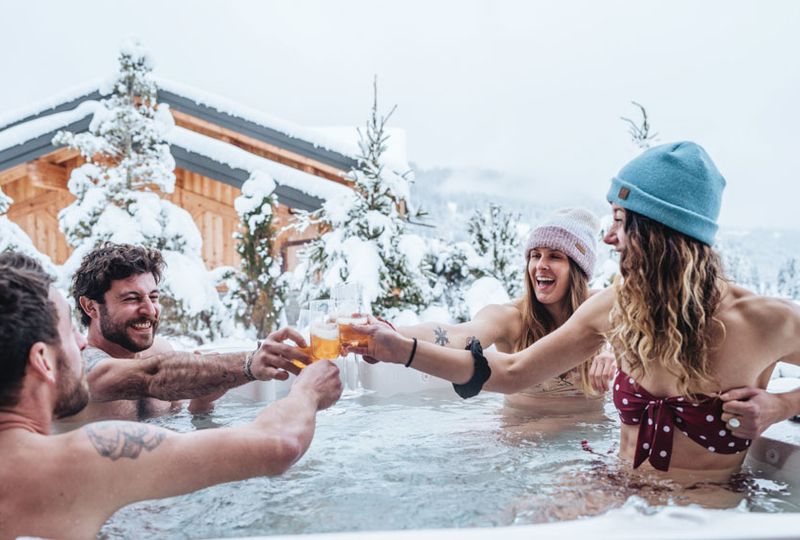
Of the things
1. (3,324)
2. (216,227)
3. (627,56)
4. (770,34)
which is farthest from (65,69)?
(3,324)

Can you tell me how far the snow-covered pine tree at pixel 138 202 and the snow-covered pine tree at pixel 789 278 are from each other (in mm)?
6134

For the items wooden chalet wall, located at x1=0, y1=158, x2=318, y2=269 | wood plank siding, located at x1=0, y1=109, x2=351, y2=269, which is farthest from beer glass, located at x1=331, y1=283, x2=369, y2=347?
wooden chalet wall, located at x1=0, y1=158, x2=318, y2=269

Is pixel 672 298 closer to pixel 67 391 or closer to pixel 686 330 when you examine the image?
pixel 686 330

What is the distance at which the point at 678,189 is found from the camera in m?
1.84

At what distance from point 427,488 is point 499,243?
5.57 metres

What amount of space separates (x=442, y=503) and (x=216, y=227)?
24.8ft

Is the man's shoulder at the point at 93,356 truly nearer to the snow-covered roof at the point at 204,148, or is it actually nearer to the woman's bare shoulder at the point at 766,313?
the woman's bare shoulder at the point at 766,313

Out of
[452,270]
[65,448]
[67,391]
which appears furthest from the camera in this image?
[452,270]

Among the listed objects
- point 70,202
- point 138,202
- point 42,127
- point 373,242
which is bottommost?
point 373,242

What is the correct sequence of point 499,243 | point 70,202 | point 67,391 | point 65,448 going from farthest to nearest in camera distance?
point 70,202 < point 499,243 < point 67,391 < point 65,448

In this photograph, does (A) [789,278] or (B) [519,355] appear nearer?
(B) [519,355]

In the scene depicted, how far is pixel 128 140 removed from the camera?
649 centimetres

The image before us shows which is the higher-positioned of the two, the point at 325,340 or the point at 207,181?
the point at 207,181

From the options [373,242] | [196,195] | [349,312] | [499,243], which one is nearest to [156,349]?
[349,312]
